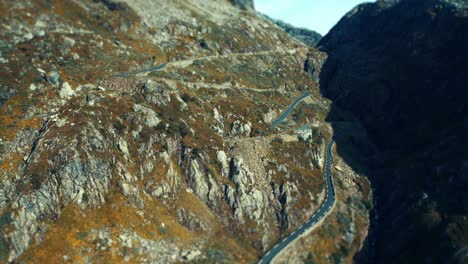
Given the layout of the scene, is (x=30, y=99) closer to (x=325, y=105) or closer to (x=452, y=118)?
(x=325, y=105)

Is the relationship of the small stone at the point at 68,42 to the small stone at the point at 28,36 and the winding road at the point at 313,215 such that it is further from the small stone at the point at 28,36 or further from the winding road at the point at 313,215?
the winding road at the point at 313,215

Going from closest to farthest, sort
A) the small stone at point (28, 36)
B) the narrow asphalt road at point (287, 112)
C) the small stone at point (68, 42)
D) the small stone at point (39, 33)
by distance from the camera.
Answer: the small stone at point (28, 36), the small stone at point (68, 42), the small stone at point (39, 33), the narrow asphalt road at point (287, 112)

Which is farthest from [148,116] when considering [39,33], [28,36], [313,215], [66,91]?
[28,36]

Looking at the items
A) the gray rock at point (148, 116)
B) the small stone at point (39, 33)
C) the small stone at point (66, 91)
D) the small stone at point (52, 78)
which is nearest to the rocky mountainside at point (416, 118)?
the gray rock at point (148, 116)

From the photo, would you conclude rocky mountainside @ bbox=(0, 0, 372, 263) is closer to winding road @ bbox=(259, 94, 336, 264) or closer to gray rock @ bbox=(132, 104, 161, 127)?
gray rock @ bbox=(132, 104, 161, 127)

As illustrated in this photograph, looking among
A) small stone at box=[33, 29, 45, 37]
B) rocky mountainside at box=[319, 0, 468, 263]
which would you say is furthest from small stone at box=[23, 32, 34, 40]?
rocky mountainside at box=[319, 0, 468, 263]

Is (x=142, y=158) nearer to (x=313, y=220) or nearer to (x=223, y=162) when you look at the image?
(x=223, y=162)
